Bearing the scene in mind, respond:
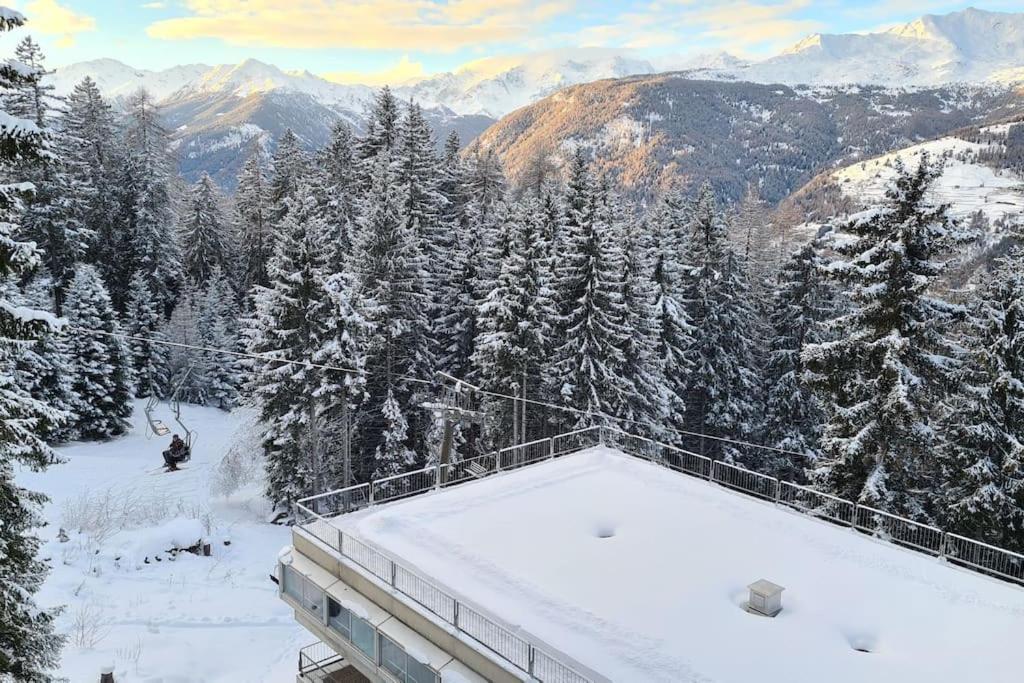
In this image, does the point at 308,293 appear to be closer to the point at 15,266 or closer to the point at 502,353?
the point at 502,353

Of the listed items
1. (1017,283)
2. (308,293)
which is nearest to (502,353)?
(308,293)

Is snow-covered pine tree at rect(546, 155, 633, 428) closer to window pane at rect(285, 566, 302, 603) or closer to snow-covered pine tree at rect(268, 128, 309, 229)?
window pane at rect(285, 566, 302, 603)

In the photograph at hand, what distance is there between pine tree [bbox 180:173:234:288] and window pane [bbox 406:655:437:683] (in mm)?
54597

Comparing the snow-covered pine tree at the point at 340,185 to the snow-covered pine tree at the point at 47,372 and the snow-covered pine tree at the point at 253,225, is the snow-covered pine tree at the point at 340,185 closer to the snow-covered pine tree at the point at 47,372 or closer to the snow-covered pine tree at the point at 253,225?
the snow-covered pine tree at the point at 253,225

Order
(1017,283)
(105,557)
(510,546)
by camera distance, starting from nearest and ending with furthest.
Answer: (510,546), (1017,283), (105,557)

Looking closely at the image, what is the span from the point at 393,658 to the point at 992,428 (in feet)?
57.6

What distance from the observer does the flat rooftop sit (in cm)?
1105

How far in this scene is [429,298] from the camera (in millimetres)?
36344

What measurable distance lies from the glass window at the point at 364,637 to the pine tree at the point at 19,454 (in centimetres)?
572

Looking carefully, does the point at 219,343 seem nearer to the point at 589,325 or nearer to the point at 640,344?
the point at 589,325

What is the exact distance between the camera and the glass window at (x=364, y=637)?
44.6 feet

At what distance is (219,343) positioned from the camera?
5612 centimetres

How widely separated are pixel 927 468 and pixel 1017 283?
20.5 feet

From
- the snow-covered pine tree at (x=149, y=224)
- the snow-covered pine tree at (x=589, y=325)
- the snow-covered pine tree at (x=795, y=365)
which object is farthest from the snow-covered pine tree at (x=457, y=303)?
the snow-covered pine tree at (x=149, y=224)
